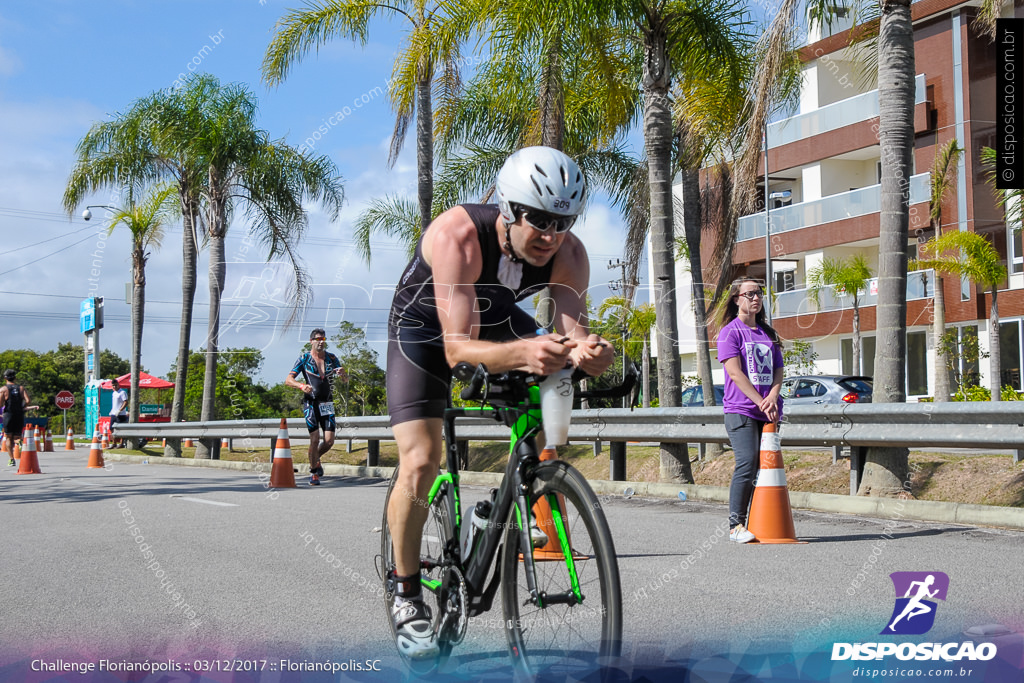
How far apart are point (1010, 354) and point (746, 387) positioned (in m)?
27.7

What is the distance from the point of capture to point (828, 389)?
19.7m

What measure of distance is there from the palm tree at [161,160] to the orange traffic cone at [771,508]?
65.8 ft

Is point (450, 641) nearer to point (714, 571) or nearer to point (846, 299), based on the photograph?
point (714, 571)

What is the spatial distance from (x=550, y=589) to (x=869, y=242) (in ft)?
118

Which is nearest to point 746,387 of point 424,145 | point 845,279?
point 424,145

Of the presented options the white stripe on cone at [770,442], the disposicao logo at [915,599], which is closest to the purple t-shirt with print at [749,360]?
the white stripe on cone at [770,442]

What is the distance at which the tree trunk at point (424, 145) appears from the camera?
17484 mm

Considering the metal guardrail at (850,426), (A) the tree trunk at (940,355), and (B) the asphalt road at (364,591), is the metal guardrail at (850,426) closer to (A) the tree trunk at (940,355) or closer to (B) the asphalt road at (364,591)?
(B) the asphalt road at (364,591)

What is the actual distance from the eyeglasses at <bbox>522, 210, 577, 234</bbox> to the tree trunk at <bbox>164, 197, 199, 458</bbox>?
23290 mm

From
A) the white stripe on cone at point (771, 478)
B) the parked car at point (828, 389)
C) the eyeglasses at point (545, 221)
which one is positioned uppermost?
the eyeglasses at point (545, 221)

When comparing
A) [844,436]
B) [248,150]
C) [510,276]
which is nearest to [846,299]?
[248,150]

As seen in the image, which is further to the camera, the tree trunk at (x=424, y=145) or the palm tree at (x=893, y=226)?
the tree trunk at (x=424, y=145)

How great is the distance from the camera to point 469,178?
23.0 metres

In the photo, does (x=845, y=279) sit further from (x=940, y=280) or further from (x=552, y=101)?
(x=552, y=101)
